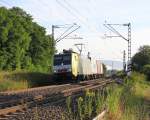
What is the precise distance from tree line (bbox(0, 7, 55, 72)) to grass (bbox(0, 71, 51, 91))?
67.3ft

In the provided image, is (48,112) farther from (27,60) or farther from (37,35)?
(37,35)

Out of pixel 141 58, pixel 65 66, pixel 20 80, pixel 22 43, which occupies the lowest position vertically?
pixel 20 80

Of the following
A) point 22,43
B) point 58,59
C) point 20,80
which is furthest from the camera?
point 22,43

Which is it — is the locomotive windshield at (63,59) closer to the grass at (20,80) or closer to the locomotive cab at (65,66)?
the locomotive cab at (65,66)

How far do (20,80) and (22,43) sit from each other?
4433 cm

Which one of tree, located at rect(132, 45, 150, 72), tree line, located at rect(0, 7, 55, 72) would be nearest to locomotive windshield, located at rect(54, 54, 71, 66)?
tree line, located at rect(0, 7, 55, 72)

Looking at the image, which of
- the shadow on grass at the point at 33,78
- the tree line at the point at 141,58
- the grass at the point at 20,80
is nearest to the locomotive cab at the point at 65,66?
the shadow on grass at the point at 33,78

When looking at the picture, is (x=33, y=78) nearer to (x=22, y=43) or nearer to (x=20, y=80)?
(x=20, y=80)

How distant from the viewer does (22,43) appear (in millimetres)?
82562

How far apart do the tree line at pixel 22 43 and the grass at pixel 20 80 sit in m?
20.5

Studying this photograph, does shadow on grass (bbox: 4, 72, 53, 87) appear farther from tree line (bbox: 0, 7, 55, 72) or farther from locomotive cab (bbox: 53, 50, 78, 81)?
tree line (bbox: 0, 7, 55, 72)

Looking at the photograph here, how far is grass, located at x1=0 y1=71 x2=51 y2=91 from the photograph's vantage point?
111 feet

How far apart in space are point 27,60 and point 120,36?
24008 millimetres

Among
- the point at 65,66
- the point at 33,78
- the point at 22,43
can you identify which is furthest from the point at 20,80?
the point at 22,43
